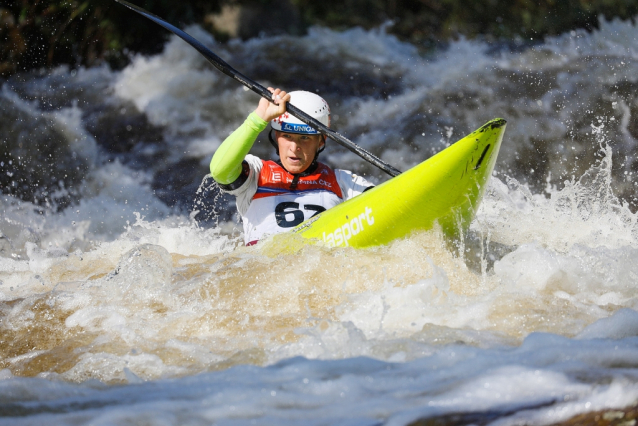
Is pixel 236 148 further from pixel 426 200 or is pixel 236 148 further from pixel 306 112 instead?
pixel 426 200

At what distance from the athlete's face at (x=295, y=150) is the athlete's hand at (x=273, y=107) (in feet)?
0.93

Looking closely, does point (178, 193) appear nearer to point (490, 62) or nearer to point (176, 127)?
point (176, 127)

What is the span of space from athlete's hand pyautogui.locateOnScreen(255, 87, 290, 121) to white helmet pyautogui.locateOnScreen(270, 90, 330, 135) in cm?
12

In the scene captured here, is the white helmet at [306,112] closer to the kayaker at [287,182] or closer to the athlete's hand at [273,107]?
the kayaker at [287,182]

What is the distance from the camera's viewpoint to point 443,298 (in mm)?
2725

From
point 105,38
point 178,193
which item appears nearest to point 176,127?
point 178,193

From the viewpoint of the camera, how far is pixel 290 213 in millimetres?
3812

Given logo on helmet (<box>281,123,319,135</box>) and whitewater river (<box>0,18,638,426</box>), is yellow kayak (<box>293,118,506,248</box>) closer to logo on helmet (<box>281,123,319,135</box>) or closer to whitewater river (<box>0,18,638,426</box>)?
whitewater river (<box>0,18,638,426</box>)

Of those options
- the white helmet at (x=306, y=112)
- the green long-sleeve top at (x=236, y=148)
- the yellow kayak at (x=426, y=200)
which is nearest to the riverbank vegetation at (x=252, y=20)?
the white helmet at (x=306, y=112)

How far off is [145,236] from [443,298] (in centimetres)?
341

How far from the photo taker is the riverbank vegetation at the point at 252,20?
8148 mm

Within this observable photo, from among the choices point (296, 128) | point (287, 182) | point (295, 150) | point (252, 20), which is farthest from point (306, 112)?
point (252, 20)

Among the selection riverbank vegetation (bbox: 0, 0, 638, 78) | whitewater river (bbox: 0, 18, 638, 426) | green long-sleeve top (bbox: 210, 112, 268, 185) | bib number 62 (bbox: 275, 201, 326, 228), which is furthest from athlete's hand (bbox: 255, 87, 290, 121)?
riverbank vegetation (bbox: 0, 0, 638, 78)

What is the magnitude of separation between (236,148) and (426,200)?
113 cm
